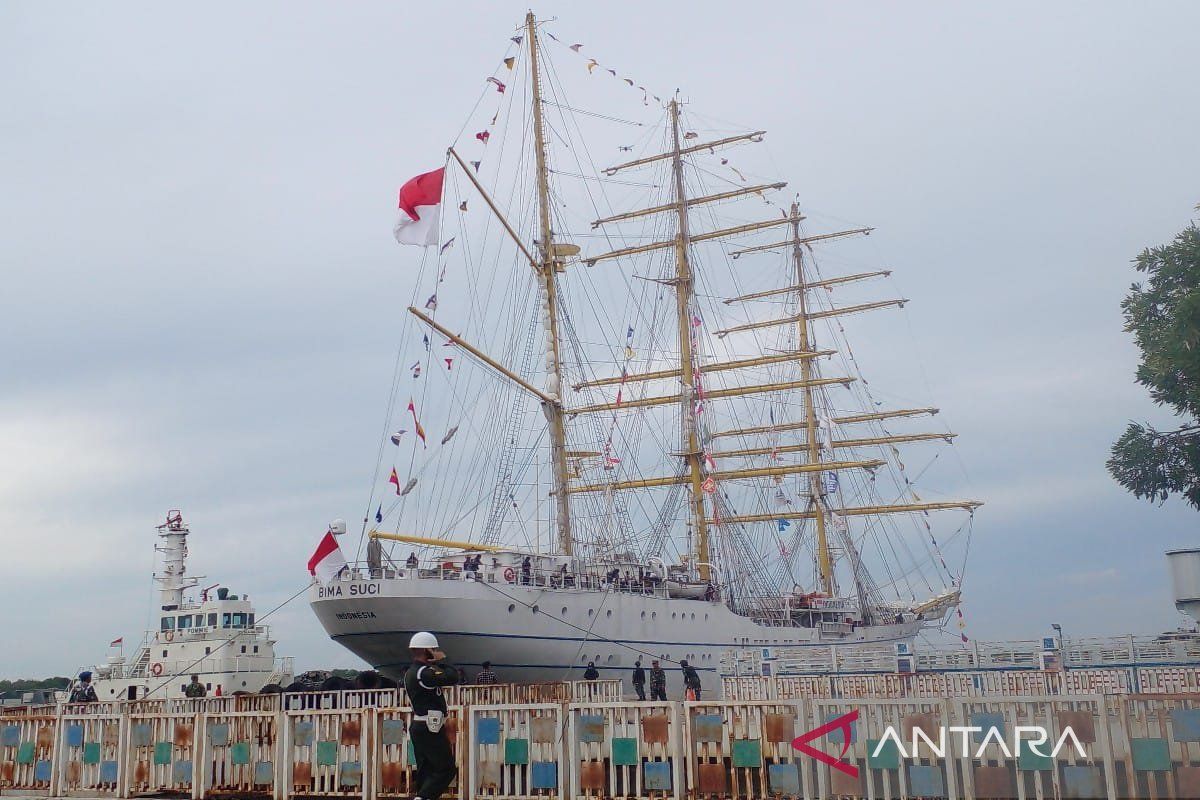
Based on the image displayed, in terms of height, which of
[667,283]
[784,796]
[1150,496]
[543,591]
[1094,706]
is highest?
[667,283]

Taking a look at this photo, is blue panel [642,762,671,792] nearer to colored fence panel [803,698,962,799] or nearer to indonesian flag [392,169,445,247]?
colored fence panel [803,698,962,799]

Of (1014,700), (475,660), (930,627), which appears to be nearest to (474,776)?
(1014,700)

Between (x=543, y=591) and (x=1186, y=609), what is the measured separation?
18238mm

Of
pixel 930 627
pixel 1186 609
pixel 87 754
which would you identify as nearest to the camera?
pixel 87 754

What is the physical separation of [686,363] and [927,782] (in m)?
40.3

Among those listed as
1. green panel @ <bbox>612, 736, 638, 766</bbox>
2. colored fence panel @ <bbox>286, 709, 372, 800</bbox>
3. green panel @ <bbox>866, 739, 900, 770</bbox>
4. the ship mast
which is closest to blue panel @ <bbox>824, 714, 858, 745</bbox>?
green panel @ <bbox>866, 739, 900, 770</bbox>

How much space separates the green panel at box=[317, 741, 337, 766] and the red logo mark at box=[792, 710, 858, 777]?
213 inches

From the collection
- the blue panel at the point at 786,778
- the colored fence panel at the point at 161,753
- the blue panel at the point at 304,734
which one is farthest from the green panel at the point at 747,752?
the colored fence panel at the point at 161,753

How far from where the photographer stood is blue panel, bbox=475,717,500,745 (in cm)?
1144

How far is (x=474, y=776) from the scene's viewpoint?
11398 mm

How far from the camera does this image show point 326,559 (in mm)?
26328

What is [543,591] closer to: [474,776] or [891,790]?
[474,776]

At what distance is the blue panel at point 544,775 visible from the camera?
1109 centimetres

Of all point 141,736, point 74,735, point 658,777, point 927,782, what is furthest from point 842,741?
point 74,735
